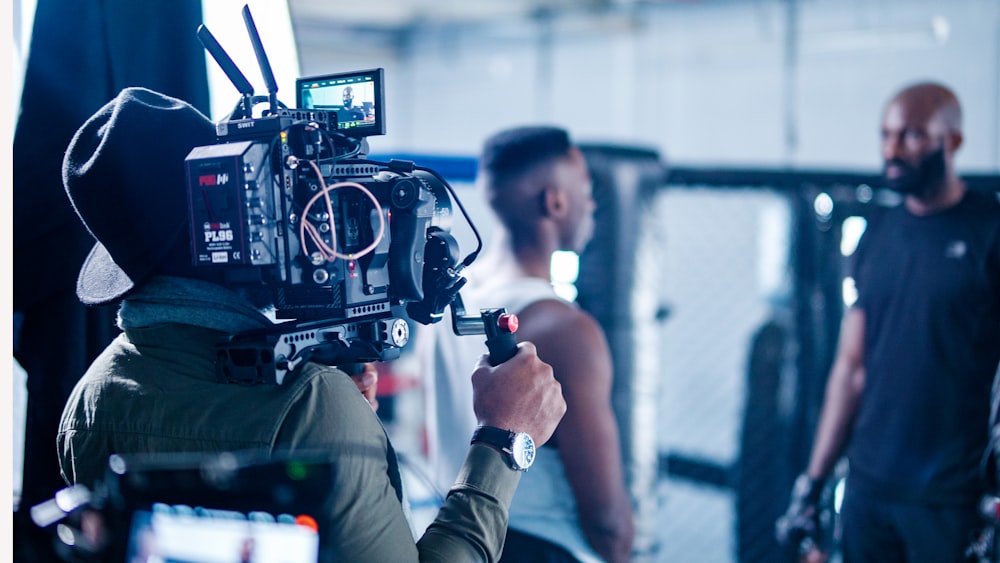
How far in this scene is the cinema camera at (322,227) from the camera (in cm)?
84

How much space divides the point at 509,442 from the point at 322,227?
33cm

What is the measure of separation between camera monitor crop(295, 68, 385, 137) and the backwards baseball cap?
0.15 meters

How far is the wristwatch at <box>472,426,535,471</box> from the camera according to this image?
988mm

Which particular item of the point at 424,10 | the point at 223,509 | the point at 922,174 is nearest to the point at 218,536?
the point at 223,509

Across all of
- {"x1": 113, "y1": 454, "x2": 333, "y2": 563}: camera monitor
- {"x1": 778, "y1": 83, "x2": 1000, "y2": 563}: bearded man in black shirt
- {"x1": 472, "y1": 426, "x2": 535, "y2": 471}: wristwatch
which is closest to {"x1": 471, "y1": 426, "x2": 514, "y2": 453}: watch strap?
{"x1": 472, "y1": 426, "x2": 535, "y2": 471}: wristwatch

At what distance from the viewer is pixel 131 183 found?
0.90 metres

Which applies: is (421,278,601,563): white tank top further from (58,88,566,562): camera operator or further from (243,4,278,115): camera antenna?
(243,4,278,115): camera antenna

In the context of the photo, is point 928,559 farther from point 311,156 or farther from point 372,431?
point 311,156

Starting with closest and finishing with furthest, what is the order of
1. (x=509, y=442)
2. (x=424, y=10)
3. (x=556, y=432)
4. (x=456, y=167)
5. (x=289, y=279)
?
(x=289, y=279) < (x=509, y=442) < (x=556, y=432) < (x=456, y=167) < (x=424, y=10)

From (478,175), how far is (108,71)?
2.55 feet

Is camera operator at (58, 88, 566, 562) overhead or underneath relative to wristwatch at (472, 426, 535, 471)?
overhead

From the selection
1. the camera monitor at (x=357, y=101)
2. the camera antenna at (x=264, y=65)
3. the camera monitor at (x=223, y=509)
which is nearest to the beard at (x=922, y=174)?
the camera monitor at (x=357, y=101)

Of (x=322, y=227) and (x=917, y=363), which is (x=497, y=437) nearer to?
(x=322, y=227)

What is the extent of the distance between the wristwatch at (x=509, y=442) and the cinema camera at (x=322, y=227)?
0.09 meters
